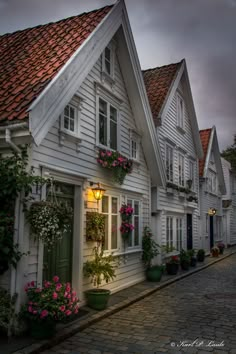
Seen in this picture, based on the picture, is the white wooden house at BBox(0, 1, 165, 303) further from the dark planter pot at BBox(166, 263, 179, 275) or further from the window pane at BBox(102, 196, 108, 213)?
the dark planter pot at BBox(166, 263, 179, 275)

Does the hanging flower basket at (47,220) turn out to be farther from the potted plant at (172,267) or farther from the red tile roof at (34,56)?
the potted plant at (172,267)

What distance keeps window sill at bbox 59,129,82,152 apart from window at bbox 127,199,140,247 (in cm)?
346

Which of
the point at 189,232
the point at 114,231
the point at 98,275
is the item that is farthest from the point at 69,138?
the point at 189,232

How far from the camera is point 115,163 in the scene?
29.9 ft

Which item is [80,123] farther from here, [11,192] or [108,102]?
[11,192]

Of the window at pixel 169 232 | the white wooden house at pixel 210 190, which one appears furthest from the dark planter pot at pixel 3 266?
the white wooden house at pixel 210 190

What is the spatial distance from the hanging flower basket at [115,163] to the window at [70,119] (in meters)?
1.15

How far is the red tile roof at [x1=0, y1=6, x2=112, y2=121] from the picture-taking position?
6109 mm

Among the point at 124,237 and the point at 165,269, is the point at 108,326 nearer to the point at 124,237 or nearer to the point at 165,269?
the point at 124,237

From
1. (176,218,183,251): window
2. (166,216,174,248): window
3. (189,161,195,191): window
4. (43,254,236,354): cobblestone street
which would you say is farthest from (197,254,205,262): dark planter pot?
(43,254,236,354): cobblestone street

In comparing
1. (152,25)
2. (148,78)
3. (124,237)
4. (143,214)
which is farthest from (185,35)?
(124,237)

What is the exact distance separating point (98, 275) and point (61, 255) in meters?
1.10

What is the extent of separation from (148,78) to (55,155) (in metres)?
10.4

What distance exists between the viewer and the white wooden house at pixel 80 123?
237 inches
